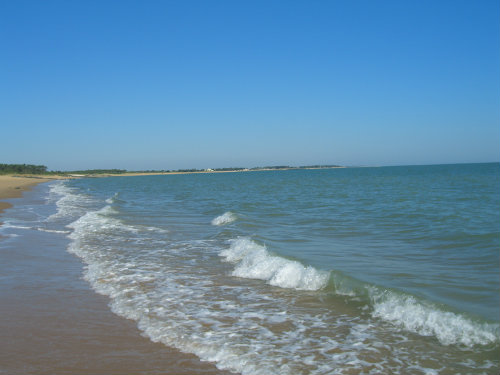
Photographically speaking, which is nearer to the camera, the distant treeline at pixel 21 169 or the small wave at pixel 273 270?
the small wave at pixel 273 270

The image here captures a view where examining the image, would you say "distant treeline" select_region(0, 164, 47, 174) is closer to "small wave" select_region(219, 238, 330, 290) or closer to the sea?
the sea

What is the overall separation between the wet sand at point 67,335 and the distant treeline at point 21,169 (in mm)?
99382

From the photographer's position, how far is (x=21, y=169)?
105 meters

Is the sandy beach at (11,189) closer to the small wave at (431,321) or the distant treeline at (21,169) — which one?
the small wave at (431,321)

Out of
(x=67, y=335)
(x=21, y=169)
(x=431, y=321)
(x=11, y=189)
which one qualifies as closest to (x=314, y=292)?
(x=431, y=321)

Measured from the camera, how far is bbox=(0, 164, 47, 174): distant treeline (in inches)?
3863

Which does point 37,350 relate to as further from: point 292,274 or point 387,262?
point 387,262

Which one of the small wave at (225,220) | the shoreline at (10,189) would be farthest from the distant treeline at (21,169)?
the small wave at (225,220)

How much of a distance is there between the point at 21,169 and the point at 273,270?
113623mm

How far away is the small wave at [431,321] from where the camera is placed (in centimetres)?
552

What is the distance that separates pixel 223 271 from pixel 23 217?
48.2ft

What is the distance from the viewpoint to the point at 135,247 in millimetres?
12508

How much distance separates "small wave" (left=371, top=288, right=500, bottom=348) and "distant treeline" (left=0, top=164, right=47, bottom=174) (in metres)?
104

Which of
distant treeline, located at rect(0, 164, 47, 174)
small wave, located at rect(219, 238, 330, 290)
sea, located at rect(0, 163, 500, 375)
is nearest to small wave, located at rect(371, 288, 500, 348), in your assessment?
sea, located at rect(0, 163, 500, 375)
